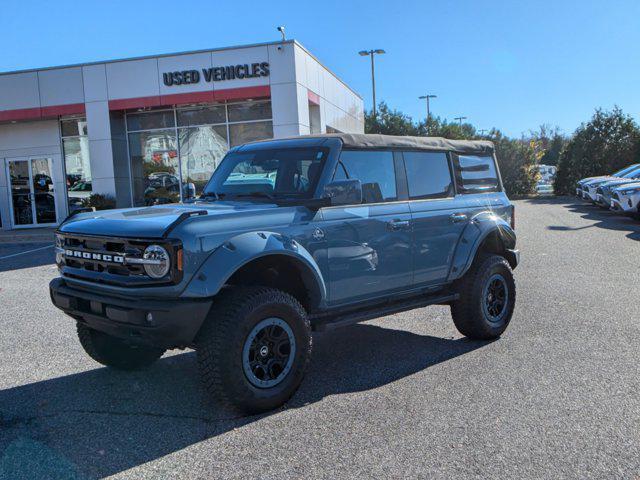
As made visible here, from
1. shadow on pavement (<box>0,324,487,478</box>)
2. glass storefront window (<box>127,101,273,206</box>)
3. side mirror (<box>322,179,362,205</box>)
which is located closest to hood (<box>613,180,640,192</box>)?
glass storefront window (<box>127,101,273,206</box>)

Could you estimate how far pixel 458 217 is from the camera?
5559 millimetres

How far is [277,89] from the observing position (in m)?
17.7

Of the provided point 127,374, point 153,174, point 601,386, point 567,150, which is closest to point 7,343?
point 127,374

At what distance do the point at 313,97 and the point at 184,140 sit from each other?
4.50 m

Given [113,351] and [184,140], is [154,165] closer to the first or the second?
[184,140]

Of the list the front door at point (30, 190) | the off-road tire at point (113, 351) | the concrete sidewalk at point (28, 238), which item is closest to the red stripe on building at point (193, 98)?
the front door at point (30, 190)

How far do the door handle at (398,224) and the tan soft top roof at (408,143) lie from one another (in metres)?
0.68

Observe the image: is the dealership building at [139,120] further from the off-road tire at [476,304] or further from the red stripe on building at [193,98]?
the off-road tire at [476,304]

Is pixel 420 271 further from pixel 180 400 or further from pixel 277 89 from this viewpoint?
pixel 277 89

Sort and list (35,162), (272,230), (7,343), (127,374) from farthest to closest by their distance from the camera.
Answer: (35,162)
(7,343)
(127,374)
(272,230)

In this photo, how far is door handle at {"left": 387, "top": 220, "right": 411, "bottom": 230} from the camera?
4873 millimetres

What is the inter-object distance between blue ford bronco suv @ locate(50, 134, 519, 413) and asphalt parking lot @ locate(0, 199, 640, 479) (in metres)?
0.33

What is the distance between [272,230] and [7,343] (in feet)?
11.4

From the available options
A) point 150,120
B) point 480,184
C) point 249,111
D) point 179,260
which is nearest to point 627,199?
point 249,111
